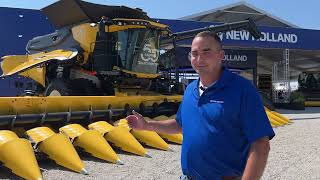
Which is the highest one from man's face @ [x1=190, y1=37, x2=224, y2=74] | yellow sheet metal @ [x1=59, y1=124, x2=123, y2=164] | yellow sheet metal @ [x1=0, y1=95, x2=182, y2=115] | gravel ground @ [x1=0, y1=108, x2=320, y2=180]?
man's face @ [x1=190, y1=37, x2=224, y2=74]

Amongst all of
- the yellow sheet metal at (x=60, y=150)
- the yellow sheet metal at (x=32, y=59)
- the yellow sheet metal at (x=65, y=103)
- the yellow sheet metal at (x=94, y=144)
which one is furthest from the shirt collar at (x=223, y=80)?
the yellow sheet metal at (x=32, y=59)

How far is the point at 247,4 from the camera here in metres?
30.1

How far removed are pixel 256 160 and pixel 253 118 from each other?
22 centimetres

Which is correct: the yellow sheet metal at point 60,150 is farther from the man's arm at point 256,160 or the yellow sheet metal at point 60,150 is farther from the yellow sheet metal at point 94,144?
the man's arm at point 256,160

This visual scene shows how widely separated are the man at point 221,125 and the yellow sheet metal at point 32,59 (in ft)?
29.9

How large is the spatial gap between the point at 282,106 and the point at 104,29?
15.5 m

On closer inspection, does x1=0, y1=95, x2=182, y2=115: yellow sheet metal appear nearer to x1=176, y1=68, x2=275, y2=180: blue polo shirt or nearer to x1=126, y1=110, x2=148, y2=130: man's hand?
x1=126, y1=110, x2=148, y2=130: man's hand

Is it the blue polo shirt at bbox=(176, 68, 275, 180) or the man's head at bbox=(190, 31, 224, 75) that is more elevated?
the man's head at bbox=(190, 31, 224, 75)

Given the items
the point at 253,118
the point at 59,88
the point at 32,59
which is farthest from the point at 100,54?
the point at 253,118

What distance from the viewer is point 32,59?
12453 mm

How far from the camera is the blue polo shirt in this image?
2.24m

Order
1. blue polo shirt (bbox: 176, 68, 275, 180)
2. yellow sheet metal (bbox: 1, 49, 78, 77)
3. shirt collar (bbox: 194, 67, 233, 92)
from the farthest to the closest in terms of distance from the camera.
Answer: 1. yellow sheet metal (bbox: 1, 49, 78, 77)
2. shirt collar (bbox: 194, 67, 233, 92)
3. blue polo shirt (bbox: 176, 68, 275, 180)

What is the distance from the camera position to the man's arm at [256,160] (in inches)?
84.2

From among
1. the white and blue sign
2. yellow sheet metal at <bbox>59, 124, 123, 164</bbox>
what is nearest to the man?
yellow sheet metal at <bbox>59, 124, 123, 164</bbox>
